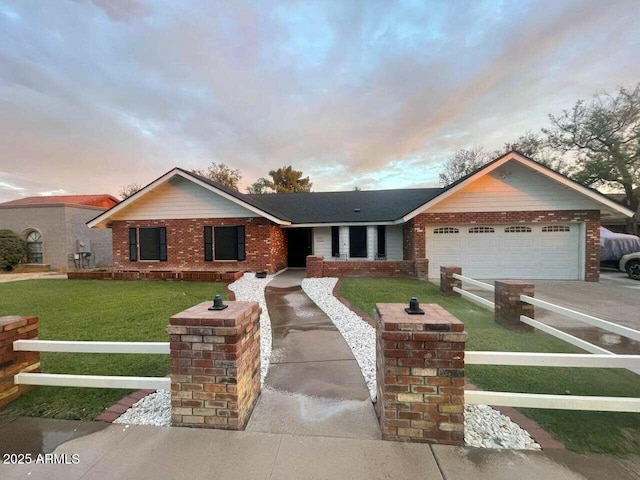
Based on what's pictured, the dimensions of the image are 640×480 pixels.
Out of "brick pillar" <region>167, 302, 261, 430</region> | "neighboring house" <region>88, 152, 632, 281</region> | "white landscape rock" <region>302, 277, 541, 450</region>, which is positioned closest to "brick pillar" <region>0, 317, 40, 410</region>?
Answer: "brick pillar" <region>167, 302, 261, 430</region>

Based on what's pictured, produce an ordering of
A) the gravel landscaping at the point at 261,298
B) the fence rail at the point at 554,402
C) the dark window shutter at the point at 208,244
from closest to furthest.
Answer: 1. the fence rail at the point at 554,402
2. the gravel landscaping at the point at 261,298
3. the dark window shutter at the point at 208,244

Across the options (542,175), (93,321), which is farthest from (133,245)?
(542,175)

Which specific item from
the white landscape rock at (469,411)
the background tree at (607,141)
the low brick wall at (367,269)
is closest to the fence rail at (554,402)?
the white landscape rock at (469,411)

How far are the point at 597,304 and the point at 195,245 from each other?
14.9m

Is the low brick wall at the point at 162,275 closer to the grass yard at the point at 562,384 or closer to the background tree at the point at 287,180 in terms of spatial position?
the grass yard at the point at 562,384

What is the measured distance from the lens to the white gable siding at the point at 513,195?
36.9ft

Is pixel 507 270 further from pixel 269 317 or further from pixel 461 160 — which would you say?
pixel 461 160

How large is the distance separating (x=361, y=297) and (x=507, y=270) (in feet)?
26.5

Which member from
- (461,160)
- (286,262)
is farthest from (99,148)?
(461,160)

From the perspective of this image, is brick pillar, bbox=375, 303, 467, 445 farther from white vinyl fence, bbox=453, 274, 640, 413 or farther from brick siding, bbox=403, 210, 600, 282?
brick siding, bbox=403, 210, 600, 282

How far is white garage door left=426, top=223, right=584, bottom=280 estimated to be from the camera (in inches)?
454

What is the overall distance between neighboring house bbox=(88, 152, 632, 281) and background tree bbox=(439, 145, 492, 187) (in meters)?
17.9

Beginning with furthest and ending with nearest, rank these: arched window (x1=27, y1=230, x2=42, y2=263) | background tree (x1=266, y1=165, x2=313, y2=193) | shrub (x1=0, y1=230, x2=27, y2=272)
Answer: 1. background tree (x1=266, y1=165, x2=313, y2=193)
2. arched window (x1=27, y1=230, x2=42, y2=263)
3. shrub (x1=0, y1=230, x2=27, y2=272)

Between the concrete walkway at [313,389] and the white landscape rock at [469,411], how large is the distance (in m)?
0.15
